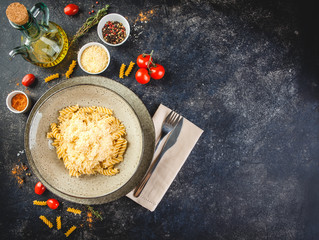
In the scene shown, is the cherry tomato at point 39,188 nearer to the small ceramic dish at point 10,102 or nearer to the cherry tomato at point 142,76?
the small ceramic dish at point 10,102

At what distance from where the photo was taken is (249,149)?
2.20m

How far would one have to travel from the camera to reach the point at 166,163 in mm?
2084

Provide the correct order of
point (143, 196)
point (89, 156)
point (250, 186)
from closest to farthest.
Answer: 1. point (89, 156)
2. point (143, 196)
3. point (250, 186)

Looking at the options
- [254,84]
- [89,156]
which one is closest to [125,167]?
[89,156]

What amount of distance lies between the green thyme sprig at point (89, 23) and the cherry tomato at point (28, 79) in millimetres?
451

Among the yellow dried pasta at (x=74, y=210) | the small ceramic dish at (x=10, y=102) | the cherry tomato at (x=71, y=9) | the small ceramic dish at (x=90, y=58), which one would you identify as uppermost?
the cherry tomato at (x=71, y=9)

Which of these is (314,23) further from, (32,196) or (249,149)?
(32,196)

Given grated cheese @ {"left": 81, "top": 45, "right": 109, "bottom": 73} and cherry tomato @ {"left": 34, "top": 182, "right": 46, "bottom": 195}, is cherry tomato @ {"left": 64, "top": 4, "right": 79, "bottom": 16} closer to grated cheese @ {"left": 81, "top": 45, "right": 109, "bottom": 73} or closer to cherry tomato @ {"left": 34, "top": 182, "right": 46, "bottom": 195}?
grated cheese @ {"left": 81, "top": 45, "right": 109, "bottom": 73}

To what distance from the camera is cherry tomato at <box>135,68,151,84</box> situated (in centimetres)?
203

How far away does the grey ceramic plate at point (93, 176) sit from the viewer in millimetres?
1673

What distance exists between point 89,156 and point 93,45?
983 mm

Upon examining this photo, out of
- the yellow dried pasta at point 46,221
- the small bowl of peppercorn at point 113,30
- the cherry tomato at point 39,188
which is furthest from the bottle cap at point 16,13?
the yellow dried pasta at point 46,221

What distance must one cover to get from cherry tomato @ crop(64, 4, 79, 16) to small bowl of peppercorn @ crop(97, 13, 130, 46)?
0.29 metres

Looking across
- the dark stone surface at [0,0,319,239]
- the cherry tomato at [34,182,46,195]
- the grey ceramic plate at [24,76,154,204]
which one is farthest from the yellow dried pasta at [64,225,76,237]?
the grey ceramic plate at [24,76,154,204]
